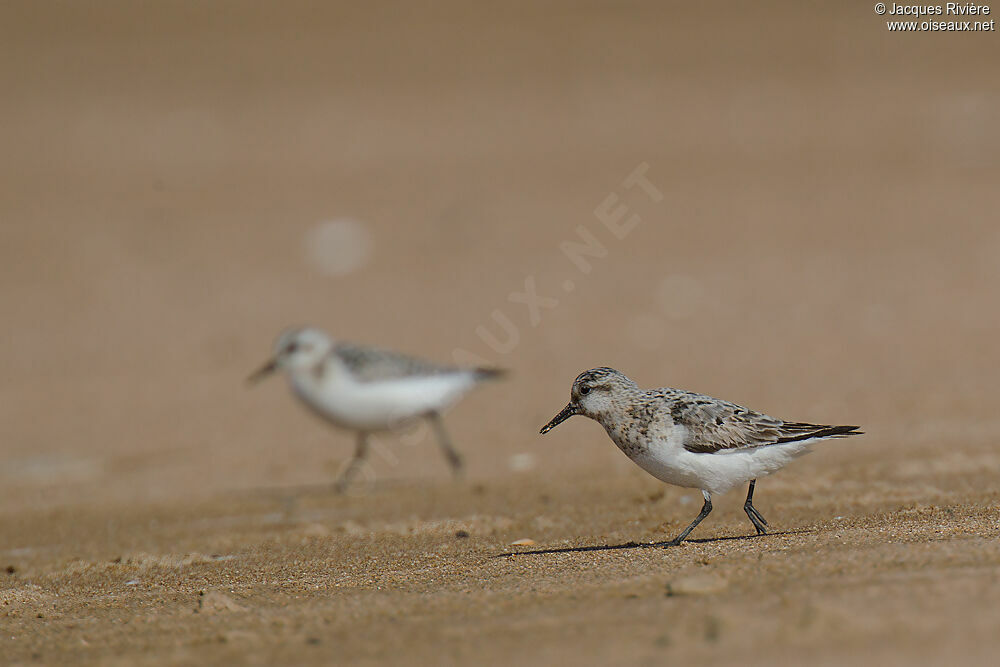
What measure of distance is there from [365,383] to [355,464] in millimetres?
779

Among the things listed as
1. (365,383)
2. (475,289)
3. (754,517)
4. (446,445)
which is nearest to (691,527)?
(754,517)

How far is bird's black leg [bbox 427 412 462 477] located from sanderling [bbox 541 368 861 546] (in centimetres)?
360

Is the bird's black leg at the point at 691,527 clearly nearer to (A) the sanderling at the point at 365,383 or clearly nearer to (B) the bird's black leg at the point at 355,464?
(B) the bird's black leg at the point at 355,464

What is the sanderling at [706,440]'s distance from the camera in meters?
6.09

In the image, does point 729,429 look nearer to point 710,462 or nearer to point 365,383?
point 710,462

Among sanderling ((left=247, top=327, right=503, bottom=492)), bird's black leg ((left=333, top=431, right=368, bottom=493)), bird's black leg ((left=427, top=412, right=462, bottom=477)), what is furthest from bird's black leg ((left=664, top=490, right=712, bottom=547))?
sanderling ((left=247, top=327, right=503, bottom=492))

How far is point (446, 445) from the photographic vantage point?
400 inches

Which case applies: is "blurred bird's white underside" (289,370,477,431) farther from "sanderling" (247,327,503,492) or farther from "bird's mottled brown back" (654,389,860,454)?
"bird's mottled brown back" (654,389,860,454)

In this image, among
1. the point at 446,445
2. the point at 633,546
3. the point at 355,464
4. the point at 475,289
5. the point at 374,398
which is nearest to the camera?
the point at 633,546

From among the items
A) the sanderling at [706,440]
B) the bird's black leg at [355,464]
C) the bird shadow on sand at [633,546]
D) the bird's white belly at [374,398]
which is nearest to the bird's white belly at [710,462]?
the sanderling at [706,440]

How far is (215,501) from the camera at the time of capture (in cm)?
905

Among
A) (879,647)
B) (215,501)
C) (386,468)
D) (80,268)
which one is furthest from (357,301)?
(879,647)

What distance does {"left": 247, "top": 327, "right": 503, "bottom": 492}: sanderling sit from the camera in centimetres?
1069

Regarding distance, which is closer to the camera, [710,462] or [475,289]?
[710,462]
